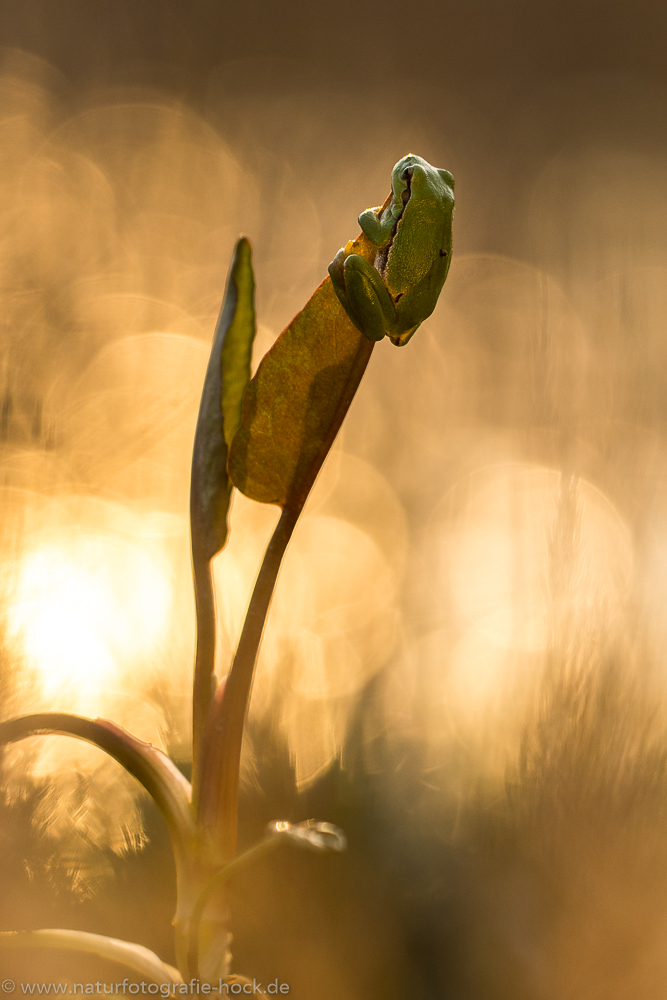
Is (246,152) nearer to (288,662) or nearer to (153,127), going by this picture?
(153,127)

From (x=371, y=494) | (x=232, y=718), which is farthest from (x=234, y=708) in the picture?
(x=371, y=494)

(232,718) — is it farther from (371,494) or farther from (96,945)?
(371,494)

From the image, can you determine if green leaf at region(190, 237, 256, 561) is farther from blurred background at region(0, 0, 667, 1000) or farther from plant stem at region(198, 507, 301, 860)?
blurred background at region(0, 0, 667, 1000)

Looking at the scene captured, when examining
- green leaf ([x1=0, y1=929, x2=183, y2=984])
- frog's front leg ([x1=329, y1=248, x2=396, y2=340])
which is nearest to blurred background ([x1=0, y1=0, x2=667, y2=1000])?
green leaf ([x1=0, y1=929, x2=183, y2=984])

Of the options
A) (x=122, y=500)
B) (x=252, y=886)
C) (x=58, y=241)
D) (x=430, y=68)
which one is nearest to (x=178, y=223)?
(x=58, y=241)

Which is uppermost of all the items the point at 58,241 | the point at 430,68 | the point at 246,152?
the point at 430,68

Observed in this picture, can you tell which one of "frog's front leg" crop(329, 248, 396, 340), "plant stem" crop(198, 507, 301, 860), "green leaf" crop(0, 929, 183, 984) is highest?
"frog's front leg" crop(329, 248, 396, 340)
